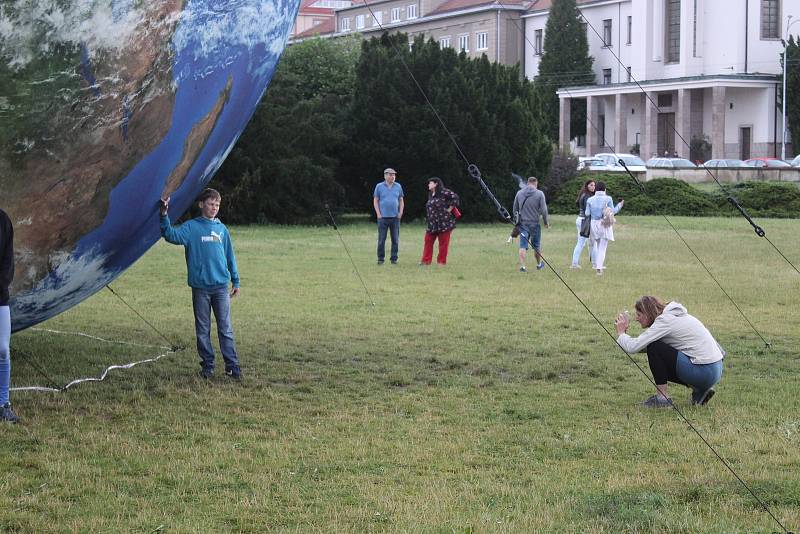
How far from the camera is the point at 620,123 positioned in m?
73.3

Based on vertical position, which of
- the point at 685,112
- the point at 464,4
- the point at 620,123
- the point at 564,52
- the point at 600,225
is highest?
the point at 464,4

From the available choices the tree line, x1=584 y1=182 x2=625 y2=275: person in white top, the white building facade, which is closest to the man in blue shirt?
x1=584 y1=182 x2=625 y2=275: person in white top

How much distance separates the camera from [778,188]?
136 ft

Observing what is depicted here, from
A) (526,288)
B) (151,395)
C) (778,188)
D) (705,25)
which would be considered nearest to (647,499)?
(151,395)

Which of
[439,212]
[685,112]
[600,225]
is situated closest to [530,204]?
[600,225]

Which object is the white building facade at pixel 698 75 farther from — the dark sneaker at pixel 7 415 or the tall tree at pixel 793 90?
the dark sneaker at pixel 7 415

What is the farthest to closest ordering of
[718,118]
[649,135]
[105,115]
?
[649,135]
[718,118]
[105,115]

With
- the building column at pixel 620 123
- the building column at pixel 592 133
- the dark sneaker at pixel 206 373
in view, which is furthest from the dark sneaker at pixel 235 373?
the building column at pixel 592 133

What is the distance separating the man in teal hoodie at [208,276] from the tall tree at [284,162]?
23159 millimetres

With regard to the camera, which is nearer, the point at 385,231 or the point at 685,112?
the point at 385,231

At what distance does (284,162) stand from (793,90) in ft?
132

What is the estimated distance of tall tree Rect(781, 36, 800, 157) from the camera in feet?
210

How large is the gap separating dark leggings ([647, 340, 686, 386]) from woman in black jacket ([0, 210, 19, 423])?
4.57 metres

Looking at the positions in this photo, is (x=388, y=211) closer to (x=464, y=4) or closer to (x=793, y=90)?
(x=793, y=90)
